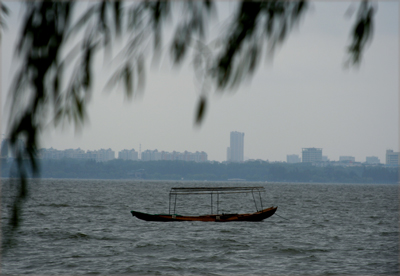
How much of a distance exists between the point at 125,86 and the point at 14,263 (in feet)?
62.4

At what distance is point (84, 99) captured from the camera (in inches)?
66.1

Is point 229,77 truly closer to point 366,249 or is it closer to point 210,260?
point 210,260

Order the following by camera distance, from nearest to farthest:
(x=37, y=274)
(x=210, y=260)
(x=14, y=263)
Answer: (x=37, y=274)
(x=14, y=263)
(x=210, y=260)

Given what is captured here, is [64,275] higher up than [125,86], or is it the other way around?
[125,86]

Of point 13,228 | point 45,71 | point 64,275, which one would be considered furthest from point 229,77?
point 64,275

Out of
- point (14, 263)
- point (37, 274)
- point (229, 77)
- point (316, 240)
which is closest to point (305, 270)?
point (316, 240)

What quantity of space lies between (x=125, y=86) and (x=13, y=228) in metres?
0.65

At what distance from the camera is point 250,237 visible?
26.5 m

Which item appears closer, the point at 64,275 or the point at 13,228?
the point at 13,228

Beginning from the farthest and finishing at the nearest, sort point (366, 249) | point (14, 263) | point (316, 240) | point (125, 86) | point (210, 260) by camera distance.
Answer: point (316, 240)
point (366, 249)
point (210, 260)
point (14, 263)
point (125, 86)

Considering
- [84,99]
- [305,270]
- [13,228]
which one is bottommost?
[305,270]

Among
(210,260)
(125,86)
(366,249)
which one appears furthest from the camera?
(366,249)

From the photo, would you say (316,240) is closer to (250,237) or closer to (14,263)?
(250,237)

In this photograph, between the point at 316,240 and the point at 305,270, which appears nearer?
the point at 305,270
